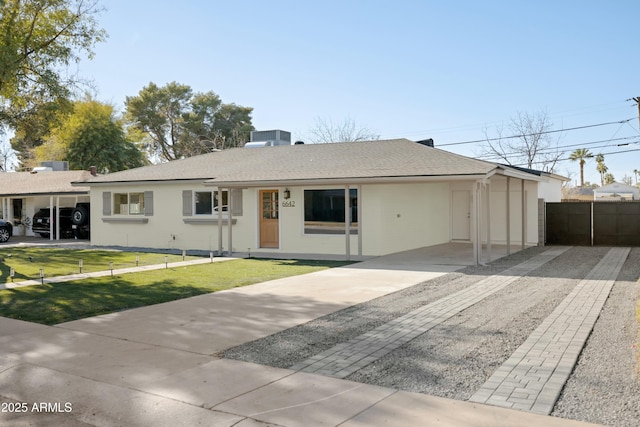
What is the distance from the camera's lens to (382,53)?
20375 mm

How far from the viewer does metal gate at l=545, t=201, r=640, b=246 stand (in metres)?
18.6

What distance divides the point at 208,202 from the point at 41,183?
504 inches

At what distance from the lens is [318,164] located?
57.3 ft

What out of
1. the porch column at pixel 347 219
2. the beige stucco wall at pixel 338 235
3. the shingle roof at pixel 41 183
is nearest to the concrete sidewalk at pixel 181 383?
the porch column at pixel 347 219

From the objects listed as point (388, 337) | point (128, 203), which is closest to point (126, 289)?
point (388, 337)

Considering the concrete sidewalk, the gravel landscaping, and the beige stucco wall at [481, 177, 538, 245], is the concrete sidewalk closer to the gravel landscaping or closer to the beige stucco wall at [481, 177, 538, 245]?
the gravel landscaping

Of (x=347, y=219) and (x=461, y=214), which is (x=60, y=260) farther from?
(x=461, y=214)

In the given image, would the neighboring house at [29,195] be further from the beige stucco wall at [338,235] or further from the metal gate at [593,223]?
the metal gate at [593,223]

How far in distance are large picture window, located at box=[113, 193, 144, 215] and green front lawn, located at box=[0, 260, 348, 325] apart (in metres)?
7.21

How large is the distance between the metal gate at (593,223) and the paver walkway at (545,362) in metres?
11.3

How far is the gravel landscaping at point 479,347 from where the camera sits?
447 centimetres

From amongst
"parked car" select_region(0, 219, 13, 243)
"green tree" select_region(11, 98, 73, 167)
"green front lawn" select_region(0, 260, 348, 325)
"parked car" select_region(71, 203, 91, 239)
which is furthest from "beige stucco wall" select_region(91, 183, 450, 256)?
"parked car" select_region(0, 219, 13, 243)

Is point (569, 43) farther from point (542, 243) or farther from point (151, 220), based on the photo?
point (151, 220)

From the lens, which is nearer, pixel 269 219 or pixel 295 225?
pixel 295 225
